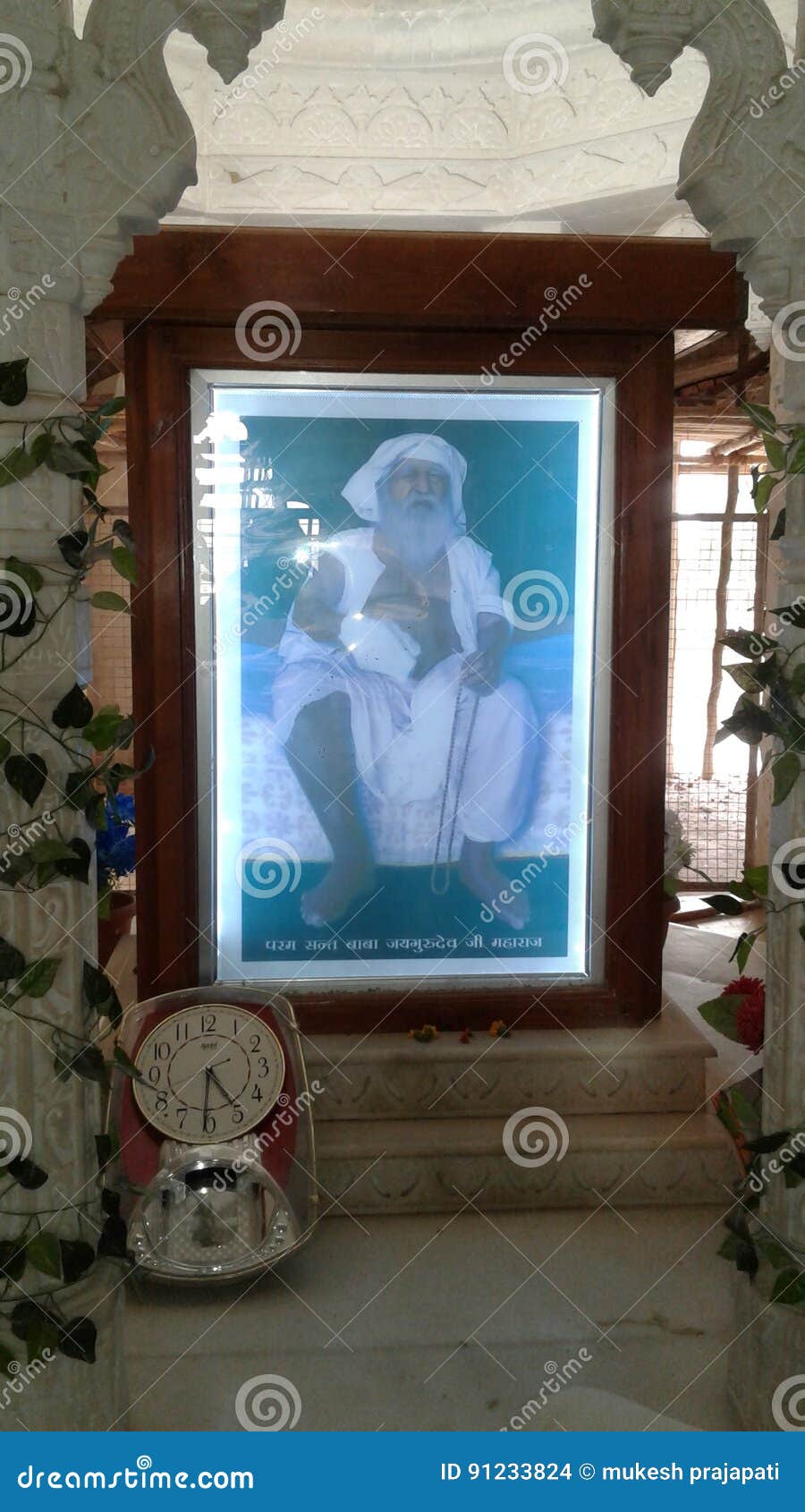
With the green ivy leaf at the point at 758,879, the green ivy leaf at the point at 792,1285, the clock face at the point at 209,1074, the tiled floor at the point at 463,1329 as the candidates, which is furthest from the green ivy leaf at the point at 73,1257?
the green ivy leaf at the point at 758,879

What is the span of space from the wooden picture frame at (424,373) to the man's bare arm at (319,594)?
0.27 m

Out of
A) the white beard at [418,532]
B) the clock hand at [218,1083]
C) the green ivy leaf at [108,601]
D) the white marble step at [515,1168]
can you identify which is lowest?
the white marble step at [515,1168]

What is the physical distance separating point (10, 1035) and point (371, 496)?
1687mm

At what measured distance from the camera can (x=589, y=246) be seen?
109 inches

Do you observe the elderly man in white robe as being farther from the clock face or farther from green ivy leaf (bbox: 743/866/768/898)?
green ivy leaf (bbox: 743/866/768/898)

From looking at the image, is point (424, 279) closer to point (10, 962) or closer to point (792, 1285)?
point (10, 962)

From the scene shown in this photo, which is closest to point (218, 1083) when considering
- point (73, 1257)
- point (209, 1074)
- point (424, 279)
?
point (209, 1074)

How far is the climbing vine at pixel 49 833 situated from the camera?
1.66m

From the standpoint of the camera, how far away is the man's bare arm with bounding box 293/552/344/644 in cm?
298

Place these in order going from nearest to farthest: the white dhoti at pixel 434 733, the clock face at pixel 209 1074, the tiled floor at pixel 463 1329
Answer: the tiled floor at pixel 463 1329
the clock face at pixel 209 1074
the white dhoti at pixel 434 733

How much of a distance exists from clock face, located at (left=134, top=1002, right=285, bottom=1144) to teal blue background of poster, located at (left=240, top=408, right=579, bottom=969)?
485 mm

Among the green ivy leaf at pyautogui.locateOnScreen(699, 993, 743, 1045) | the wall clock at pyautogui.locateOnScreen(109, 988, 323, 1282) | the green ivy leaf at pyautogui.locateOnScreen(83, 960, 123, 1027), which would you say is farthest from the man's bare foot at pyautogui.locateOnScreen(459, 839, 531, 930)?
the green ivy leaf at pyautogui.locateOnScreen(83, 960, 123, 1027)

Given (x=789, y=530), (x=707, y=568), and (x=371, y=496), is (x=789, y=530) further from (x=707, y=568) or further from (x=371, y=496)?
(x=707, y=568)

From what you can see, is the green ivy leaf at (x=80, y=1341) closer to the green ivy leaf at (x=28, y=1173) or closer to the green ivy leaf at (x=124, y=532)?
the green ivy leaf at (x=28, y=1173)
